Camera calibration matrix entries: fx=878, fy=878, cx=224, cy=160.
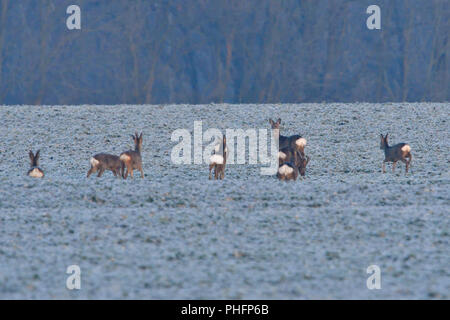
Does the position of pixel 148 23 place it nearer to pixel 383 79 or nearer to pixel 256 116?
pixel 383 79

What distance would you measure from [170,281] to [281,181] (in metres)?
9.37

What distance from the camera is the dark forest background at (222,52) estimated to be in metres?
62.2

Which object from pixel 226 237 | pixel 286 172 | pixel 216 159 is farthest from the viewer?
pixel 216 159

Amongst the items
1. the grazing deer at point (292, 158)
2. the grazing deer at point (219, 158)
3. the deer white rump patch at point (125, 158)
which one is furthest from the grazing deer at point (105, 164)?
the grazing deer at point (292, 158)

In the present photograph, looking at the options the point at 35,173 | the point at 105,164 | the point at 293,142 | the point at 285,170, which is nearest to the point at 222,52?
the point at 293,142

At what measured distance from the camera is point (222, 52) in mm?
65625

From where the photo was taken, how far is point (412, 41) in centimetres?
6744

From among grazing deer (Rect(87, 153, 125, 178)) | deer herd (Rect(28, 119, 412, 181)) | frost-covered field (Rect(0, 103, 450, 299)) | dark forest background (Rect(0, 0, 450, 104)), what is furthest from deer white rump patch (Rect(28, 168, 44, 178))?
dark forest background (Rect(0, 0, 450, 104))

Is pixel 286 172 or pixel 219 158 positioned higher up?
pixel 219 158

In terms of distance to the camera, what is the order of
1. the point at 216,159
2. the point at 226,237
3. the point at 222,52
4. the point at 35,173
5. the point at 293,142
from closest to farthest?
the point at 226,237 → the point at 216,159 → the point at 35,173 → the point at 293,142 → the point at 222,52

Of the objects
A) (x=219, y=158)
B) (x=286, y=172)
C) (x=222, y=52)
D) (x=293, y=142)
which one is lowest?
(x=286, y=172)

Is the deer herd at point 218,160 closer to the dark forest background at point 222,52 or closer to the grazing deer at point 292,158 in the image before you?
the grazing deer at point 292,158

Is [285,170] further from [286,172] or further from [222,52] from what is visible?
[222,52]

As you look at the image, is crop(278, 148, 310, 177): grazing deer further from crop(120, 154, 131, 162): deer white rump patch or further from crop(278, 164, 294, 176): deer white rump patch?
crop(120, 154, 131, 162): deer white rump patch
